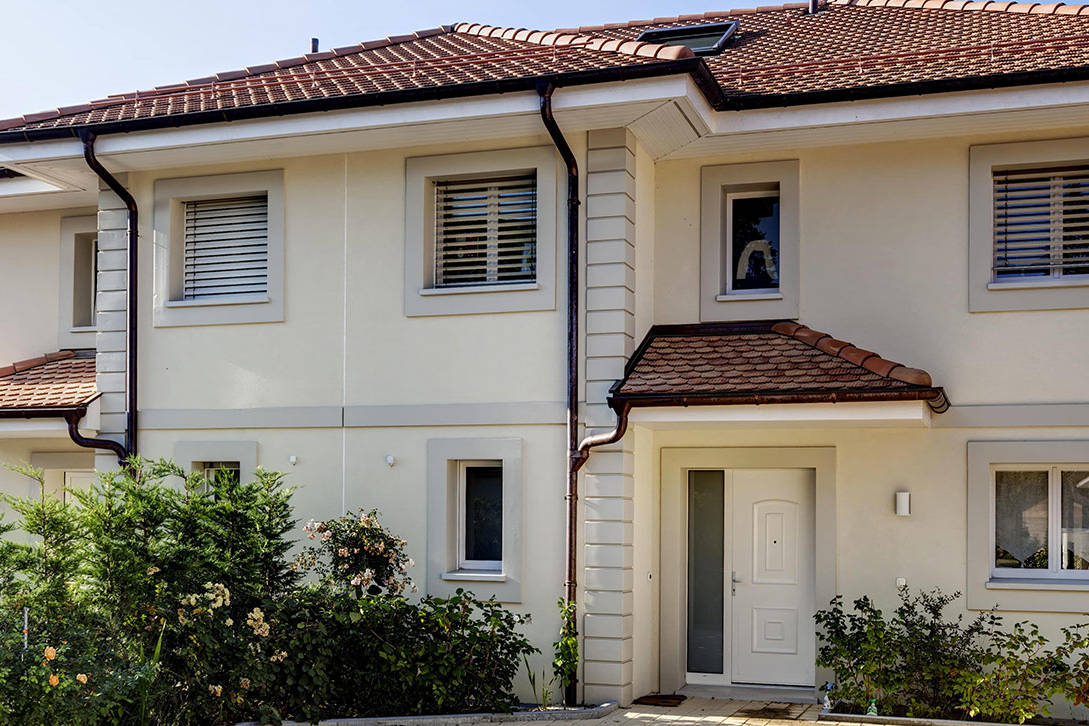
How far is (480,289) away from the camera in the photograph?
1239 cm

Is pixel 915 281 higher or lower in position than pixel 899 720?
higher

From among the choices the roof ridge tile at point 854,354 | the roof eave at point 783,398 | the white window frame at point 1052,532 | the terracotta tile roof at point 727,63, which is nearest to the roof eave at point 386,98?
the terracotta tile roof at point 727,63

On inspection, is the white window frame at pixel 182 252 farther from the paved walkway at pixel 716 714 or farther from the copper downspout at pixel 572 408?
the paved walkway at pixel 716 714

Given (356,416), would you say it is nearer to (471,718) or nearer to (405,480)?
(405,480)

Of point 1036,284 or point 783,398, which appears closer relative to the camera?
point 783,398

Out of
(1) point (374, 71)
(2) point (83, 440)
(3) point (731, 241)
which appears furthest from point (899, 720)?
(2) point (83, 440)

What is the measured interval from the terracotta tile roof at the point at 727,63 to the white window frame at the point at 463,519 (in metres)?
3.57

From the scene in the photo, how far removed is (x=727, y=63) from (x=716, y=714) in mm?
6673

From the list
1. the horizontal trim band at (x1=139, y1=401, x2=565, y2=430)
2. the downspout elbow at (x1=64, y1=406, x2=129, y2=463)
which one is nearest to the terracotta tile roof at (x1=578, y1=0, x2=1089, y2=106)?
the horizontal trim band at (x1=139, y1=401, x2=565, y2=430)

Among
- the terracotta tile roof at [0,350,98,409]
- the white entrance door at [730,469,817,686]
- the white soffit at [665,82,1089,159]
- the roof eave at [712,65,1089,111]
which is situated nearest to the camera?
the roof eave at [712,65,1089,111]

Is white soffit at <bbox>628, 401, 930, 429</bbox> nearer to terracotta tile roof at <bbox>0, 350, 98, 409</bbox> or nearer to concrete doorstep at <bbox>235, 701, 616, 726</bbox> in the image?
concrete doorstep at <bbox>235, 701, 616, 726</bbox>

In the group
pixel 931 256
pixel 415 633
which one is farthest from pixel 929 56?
pixel 415 633

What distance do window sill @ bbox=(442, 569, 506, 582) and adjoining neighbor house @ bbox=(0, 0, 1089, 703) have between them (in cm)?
4

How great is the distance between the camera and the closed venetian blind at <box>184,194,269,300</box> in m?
13.4
